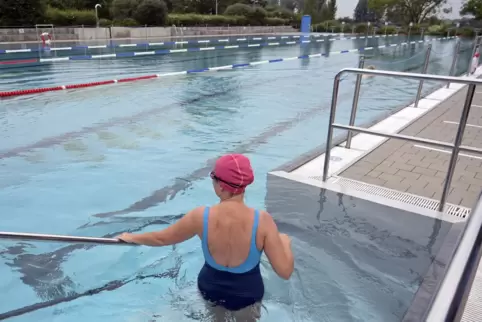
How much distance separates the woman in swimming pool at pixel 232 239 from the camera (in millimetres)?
1853

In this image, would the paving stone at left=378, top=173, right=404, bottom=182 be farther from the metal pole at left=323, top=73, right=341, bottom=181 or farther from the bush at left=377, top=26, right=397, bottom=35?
the bush at left=377, top=26, right=397, bottom=35

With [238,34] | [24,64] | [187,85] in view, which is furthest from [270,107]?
[238,34]

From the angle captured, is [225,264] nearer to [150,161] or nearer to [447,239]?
[447,239]

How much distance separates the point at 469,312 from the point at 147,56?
17193 millimetres

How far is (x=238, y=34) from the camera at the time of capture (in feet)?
122

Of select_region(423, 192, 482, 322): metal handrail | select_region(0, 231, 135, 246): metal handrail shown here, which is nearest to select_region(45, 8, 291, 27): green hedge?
select_region(0, 231, 135, 246): metal handrail

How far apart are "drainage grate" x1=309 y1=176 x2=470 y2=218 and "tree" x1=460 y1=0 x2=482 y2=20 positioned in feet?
172

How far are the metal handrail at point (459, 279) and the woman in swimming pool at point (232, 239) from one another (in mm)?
1021

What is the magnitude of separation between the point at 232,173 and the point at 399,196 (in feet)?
8.43

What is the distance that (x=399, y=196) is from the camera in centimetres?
384

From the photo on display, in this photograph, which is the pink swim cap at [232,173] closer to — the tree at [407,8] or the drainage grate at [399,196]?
the drainage grate at [399,196]

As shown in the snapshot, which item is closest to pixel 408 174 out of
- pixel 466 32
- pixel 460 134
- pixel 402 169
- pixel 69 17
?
pixel 402 169

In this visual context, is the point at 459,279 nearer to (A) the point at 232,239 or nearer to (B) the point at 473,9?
(A) the point at 232,239

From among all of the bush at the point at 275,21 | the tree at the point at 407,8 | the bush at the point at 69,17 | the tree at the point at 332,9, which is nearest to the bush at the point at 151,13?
the bush at the point at 69,17
